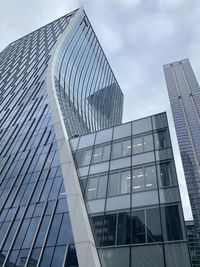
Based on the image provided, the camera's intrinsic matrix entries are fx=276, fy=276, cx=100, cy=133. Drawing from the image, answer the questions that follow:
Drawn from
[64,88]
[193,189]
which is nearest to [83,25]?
[64,88]

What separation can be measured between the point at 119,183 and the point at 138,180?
161 cm

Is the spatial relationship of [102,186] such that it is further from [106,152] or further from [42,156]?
[42,156]

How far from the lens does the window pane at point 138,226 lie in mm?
18219

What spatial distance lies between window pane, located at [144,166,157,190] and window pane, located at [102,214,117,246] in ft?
11.4

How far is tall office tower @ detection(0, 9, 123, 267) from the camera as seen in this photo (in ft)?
66.2

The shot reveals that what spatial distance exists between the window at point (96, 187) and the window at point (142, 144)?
3789mm

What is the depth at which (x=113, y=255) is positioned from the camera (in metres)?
18.1

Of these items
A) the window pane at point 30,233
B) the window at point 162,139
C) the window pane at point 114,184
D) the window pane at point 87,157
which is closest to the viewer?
the window pane at point 30,233

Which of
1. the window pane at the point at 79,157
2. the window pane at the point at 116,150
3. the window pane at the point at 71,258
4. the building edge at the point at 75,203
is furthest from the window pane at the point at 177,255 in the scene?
the window pane at the point at 79,157

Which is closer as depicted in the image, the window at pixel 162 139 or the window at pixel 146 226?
the window at pixel 146 226

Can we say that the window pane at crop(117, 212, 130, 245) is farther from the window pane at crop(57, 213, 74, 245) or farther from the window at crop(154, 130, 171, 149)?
the window at crop(154, 130, 171, 149)

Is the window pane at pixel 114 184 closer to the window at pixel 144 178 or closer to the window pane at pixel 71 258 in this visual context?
the window at pixel 144 178

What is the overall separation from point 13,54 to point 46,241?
73260 mm

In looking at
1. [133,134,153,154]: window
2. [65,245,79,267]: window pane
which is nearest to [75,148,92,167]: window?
[133,134,153,154]: window
